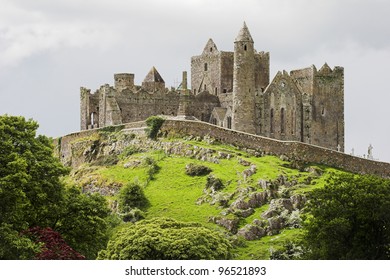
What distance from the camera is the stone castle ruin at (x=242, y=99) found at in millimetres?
115688

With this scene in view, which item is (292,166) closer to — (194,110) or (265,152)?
(265,152)

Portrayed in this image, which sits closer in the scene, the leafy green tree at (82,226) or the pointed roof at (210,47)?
the leafy green tree at (82,226)

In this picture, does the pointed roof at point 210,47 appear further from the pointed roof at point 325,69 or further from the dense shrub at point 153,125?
the dense shrub at point 153,125

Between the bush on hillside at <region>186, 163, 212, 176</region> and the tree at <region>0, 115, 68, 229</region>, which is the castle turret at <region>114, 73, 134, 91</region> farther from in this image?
the tree at <region>0, 115, 68, 229</region>

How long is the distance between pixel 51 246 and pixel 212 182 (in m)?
28.6

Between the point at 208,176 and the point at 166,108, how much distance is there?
21.1 meters

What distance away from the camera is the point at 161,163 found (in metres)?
109

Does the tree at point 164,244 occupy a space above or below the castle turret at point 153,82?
below

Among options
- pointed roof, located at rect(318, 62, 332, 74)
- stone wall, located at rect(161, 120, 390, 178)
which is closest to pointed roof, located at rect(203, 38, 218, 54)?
pointed roof, located at rect(318, 62, 332, 74)

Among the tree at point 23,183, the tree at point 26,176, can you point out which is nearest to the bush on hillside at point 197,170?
the tree at point 23,183

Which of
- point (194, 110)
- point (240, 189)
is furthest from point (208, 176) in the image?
point (194, 110)

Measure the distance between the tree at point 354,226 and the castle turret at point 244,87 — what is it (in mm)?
36724

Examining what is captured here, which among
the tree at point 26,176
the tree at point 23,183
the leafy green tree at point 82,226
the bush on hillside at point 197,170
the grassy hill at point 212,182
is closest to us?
the tree at point 23,183

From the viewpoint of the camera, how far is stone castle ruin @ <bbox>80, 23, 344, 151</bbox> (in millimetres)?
115688
